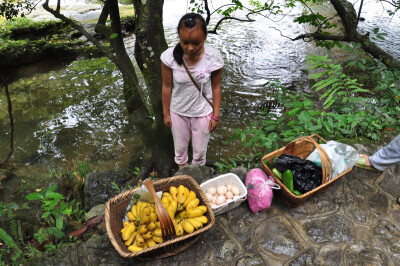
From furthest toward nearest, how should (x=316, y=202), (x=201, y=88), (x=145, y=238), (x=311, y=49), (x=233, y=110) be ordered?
(x=311, y=49) → (x=233, y=110) → (x=316, y=202) → (x=201, y=88) → (x=145, y=238)

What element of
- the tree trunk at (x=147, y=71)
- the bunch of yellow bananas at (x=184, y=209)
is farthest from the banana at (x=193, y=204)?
the tree trunk at (x=147, y=71)

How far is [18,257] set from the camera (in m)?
2.35

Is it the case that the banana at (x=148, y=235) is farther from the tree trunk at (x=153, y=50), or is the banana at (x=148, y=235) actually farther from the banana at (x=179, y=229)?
the tree trunk at (x=153, y=50)

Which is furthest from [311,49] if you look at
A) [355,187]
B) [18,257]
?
[18,257]

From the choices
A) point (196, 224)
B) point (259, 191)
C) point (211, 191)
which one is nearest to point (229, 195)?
point (211, 191)

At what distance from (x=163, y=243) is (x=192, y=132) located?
1.31 metres

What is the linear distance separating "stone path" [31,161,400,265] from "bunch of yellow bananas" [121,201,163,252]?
0.75ft

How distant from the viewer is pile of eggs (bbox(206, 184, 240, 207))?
259 centimetres

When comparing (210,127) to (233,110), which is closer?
(210,127)

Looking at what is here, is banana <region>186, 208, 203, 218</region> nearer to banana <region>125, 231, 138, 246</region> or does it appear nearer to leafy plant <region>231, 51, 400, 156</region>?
banana <region>125, 231, 138, 246</region>

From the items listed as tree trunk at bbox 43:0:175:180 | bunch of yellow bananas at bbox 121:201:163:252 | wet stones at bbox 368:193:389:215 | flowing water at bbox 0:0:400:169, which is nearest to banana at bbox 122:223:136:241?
bunch of yellow bananas at bbox 121:201:163:252

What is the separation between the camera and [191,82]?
8.39ft

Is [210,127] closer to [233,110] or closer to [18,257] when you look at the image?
[18,257]

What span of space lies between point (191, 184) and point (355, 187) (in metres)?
1.92
